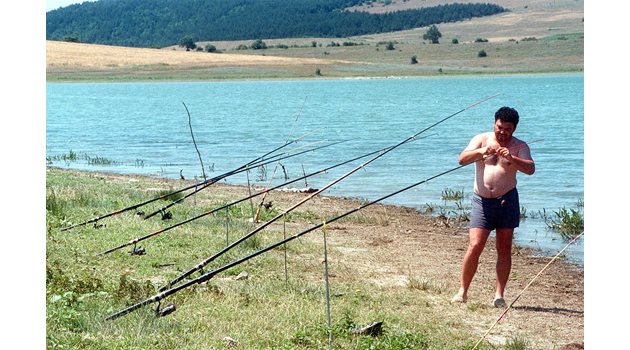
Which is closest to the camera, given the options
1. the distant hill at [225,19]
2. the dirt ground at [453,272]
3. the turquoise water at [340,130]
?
A: the dirt ground at [453,272]

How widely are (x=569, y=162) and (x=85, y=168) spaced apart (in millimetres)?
9498

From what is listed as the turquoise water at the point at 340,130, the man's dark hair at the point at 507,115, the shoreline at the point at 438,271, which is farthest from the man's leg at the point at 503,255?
the turquoise water at the point at 340,130

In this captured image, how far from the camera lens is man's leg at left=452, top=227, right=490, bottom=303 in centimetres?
746

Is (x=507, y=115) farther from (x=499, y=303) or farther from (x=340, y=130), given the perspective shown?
(x=340, y=130)

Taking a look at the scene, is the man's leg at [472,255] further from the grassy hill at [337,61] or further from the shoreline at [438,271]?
the grassy hill at [337,61]

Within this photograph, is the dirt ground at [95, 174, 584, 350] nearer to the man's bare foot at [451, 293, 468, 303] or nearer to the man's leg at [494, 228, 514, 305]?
the man's bare foot at [451, 293, 468, 303]

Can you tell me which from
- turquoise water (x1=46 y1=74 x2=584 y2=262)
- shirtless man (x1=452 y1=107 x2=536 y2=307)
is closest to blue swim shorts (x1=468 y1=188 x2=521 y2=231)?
shirtless man (x1=452 y1=107 x2=536 y2=307)

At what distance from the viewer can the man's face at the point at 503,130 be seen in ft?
23.5

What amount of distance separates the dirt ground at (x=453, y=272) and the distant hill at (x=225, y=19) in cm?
11146

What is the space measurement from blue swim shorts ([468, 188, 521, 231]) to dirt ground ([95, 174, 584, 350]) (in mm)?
635

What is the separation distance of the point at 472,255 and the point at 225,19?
143129 mm

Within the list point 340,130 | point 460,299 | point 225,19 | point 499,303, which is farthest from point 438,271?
point 225,19

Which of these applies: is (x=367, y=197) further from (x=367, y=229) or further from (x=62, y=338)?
(x=62, y=338)
